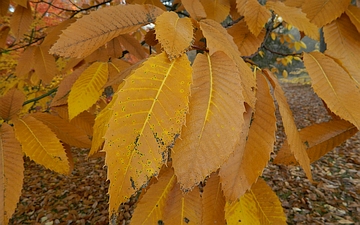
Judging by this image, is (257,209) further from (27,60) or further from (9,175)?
(27,60)

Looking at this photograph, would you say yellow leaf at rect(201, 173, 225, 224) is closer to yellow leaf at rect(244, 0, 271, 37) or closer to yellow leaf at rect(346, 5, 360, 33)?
yellow leaf at rect(244, 0, 271, 37)

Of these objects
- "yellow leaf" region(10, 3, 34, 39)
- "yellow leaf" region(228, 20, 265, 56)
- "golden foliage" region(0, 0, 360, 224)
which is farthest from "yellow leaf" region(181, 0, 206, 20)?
"yellow leaf" region(10, 3, 34, 39)

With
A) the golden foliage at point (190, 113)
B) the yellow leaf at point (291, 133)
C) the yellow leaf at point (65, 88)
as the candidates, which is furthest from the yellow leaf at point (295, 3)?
the yellow leaf at point (65, 88)

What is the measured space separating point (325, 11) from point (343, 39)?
0.08 metres

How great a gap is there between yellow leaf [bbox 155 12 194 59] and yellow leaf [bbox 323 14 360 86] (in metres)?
0.36

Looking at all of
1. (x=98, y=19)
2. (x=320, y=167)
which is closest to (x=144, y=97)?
(x=98, y=19)

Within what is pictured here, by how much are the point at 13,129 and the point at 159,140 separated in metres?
0.47

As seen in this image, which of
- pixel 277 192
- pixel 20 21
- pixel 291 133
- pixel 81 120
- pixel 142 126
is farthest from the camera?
pixel 277 192

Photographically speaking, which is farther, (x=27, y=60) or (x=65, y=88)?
(x=27, y=60)

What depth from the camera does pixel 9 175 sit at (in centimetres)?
48

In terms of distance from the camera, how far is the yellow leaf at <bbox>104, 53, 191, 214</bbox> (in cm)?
25

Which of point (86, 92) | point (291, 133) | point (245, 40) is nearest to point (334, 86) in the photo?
point (291, 133)

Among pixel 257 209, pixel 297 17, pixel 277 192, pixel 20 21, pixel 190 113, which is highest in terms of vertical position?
pixel 20 21

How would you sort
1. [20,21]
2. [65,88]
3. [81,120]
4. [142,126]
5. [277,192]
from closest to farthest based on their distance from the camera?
[142,126] < [65,88] < [81,120] < [20,21] < [277,192]
